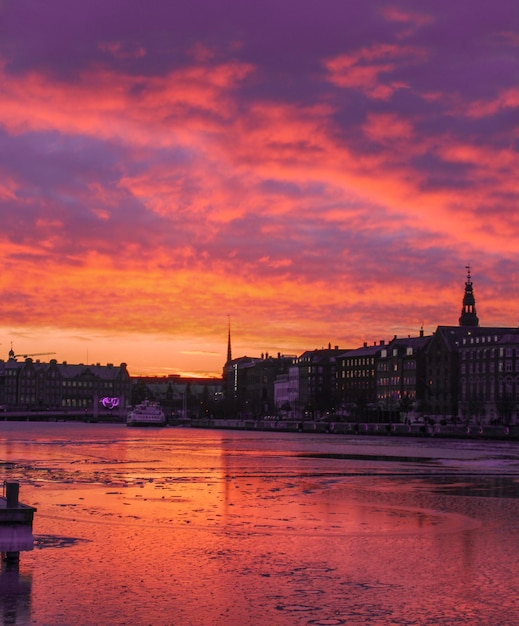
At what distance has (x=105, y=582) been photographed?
80.4 ft

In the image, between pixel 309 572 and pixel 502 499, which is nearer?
pixel 309 572

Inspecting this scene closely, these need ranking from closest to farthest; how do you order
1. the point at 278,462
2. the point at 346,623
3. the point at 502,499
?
1. the point at 346,623
2. the point at 502,499
3. the point at 278,462

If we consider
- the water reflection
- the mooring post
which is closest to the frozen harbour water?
the water reflection

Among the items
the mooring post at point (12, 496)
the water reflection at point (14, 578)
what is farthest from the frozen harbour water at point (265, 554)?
the mooring post at point (12, 496)

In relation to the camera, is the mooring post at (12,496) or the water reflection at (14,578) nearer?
the water reflection at (14,578)

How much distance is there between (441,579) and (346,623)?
5343 millimetres

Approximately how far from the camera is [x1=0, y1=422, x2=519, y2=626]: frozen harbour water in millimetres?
21703

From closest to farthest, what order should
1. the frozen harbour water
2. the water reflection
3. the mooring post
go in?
the water reflection < the frozen harbour water < the mooring post

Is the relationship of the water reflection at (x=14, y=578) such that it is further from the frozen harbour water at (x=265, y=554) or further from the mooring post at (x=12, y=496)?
the mooring post at (x=12, y=496)

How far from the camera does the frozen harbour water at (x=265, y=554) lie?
21.7 meters

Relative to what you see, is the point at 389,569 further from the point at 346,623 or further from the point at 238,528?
the point at 238,528

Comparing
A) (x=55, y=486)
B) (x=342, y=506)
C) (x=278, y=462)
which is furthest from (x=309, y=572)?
(x=278, y=462)

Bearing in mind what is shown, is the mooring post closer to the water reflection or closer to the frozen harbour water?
the water reflection

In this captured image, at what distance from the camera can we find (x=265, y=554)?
28.6 metres
